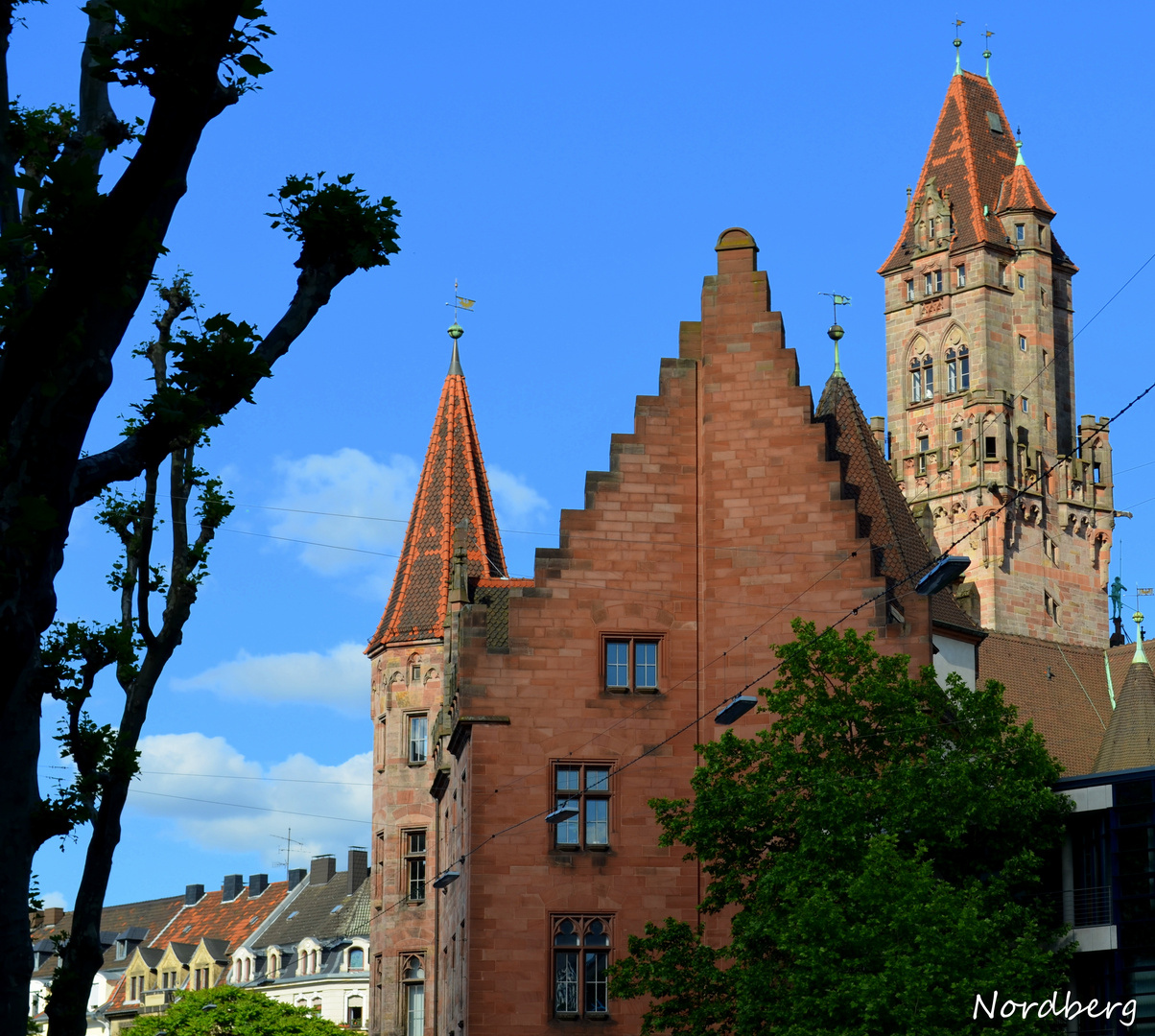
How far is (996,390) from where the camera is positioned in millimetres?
106188

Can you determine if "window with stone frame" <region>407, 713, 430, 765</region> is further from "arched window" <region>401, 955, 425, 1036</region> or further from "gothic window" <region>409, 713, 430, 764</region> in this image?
"arched window" <region>401, 955, 425, 1036</region>

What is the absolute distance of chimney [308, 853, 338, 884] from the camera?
118438 millimetres

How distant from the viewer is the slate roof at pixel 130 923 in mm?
130875

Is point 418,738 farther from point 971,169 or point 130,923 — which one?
point 130,923

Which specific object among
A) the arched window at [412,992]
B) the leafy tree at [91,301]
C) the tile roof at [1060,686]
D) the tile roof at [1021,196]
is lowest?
the arched window at [412,992]

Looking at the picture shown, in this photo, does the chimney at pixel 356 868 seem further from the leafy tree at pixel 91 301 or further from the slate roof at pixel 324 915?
the leafy tree at pixel 91 301

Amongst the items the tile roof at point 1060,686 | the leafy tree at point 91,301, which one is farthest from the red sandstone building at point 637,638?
the leafy tree at point 91,301

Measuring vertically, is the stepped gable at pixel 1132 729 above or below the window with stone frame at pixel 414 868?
above

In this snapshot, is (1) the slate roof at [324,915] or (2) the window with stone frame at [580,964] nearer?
(2) the window with stone frame at [580,964]

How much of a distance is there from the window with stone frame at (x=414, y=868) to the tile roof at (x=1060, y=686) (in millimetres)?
18919

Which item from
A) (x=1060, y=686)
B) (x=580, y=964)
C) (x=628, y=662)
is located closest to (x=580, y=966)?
(x=580, y=964)

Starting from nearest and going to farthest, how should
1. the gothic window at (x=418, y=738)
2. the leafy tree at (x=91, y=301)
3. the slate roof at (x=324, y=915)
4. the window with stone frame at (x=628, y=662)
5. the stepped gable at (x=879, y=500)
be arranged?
the leafy tree at (x=91, y=301) < the window with stone frame at (x=628, y=662) < the stepped gable at (x=879, y=500) < the gothic window at (x=418, y=738) < the slate roof at (x=324, y=915)

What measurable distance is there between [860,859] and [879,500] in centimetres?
1704

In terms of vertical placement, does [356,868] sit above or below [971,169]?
below
